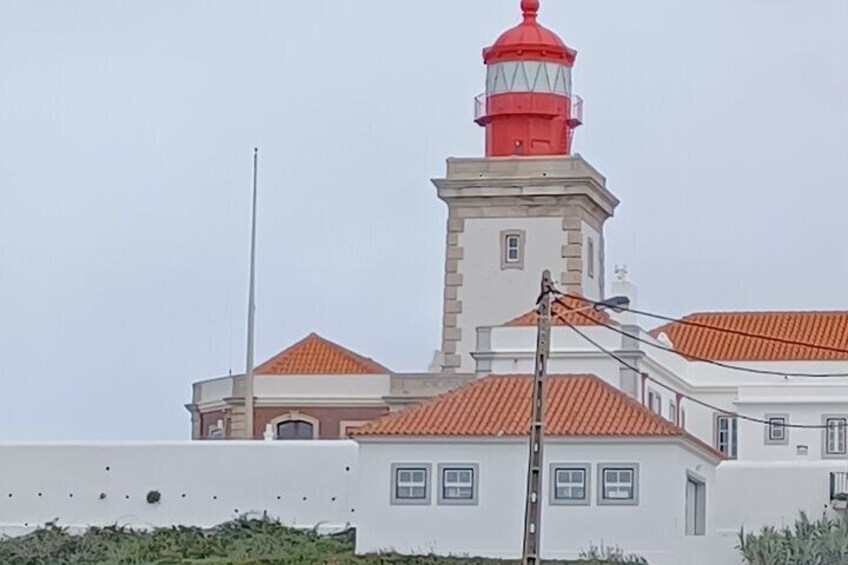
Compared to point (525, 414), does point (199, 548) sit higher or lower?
lower

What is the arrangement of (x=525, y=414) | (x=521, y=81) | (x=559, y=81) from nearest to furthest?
1. (x=525, y=414)
2. (x=521, y=81)
3. (x=559, y=81)

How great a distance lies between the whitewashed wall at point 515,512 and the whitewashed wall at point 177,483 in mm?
1913

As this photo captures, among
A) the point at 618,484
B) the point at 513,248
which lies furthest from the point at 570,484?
the point at 513,248

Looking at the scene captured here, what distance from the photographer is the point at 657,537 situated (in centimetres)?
4094

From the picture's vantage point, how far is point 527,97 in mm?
53125

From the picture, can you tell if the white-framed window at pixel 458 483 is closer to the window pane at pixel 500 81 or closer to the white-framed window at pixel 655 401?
the white-framed window at pixel 655 401

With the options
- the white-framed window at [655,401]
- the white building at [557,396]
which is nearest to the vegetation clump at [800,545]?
the white building at [557,396]

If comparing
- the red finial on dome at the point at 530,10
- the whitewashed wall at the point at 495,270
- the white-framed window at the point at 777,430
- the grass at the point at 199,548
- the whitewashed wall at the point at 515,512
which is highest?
the red finial on dome at the point at 530,10

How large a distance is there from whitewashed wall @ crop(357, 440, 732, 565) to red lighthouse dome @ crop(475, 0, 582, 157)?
475 inches

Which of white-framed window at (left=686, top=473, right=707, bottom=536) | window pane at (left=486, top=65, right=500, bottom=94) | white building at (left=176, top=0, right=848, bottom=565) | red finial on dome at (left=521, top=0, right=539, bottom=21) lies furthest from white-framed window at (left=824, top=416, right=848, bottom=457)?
red finial on dome at (left=521, top=0, right=539, bottom=21)

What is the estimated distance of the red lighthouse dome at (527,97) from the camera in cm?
5312

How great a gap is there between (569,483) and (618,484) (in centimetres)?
73

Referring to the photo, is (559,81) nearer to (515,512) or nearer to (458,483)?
(458,483)

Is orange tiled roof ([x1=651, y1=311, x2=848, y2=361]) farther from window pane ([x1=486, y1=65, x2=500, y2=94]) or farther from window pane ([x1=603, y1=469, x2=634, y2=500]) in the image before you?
window pane ([x1=603, y1=469, x2=634, y2=500])
